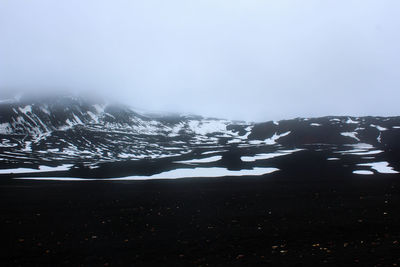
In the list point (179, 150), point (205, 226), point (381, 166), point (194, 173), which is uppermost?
point (179, 150)

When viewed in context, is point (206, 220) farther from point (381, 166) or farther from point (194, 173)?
point (381, 166)

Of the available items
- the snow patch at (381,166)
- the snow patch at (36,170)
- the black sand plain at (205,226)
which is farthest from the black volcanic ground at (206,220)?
the snow patch at (36,170)

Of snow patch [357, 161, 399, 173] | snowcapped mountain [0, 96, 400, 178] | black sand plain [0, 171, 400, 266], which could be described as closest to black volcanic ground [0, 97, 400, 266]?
black sand plain [0, 171, 400, 266]

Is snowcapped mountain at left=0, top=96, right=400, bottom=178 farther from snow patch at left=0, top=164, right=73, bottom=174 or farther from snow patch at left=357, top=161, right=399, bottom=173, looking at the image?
snow patch at left=0, top=164, right=73, bottom=174

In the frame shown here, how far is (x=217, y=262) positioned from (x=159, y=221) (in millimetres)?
12812

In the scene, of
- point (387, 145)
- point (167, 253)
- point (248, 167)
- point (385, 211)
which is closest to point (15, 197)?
point (167, 253)

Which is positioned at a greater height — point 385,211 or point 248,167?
point 248,167

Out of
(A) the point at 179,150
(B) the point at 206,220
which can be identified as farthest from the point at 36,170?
(B) the point at 206,220

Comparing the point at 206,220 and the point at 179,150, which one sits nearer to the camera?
the point at 206,220

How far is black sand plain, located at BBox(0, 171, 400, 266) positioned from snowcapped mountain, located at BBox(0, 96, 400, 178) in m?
30.1

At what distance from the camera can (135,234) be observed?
1029 inches

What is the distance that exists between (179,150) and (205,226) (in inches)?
4577

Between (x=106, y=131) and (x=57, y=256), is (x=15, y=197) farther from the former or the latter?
(x=106, y=131)

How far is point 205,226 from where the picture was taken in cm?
2823
